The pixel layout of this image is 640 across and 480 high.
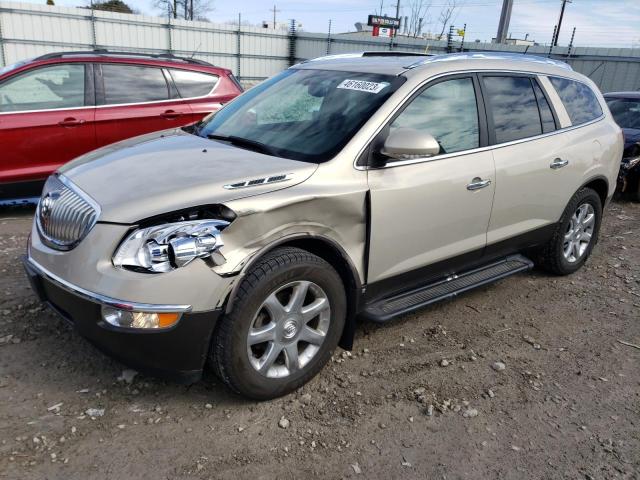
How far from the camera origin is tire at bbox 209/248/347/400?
2.52 metres

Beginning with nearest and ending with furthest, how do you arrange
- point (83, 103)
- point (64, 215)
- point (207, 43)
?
1. point (64, 215)
2. point (83, 103)
3. point (207, 43)

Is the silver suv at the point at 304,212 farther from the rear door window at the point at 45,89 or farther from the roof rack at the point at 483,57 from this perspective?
the rear door window at the point at 45,89

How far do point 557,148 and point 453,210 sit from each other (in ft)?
4.31

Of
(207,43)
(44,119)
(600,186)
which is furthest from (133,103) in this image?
(207,43)

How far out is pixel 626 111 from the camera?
8.50 meters

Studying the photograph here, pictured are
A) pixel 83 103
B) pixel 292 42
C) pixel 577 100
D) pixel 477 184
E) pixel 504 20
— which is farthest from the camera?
pixel 292 42

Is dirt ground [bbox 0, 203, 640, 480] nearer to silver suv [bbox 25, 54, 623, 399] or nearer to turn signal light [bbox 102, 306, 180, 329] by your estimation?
silver suv [bbox 25, 54, 623, 399]

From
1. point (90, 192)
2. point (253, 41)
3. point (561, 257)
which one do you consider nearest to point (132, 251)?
point (90, 192)

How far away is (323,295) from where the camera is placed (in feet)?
9.39

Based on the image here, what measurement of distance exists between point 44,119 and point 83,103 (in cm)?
47

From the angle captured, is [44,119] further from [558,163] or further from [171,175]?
[558,163]

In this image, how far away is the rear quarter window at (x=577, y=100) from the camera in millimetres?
4320

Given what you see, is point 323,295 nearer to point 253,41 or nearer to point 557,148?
point 557,148

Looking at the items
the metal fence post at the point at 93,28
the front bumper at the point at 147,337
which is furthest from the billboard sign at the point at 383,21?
the front bumper at the point at 147,337
